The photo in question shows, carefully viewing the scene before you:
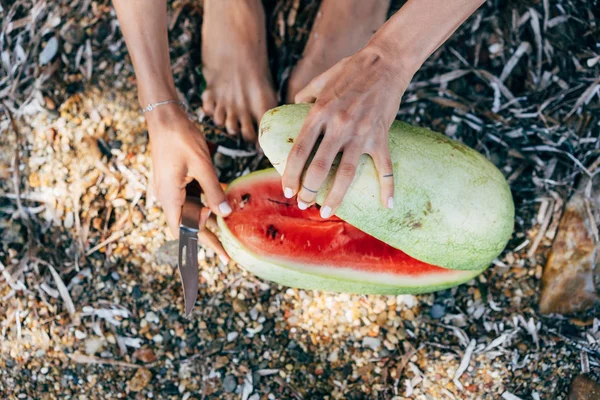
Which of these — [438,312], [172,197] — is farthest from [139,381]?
[438,312]

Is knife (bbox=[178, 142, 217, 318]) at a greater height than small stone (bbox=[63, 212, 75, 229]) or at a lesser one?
greater

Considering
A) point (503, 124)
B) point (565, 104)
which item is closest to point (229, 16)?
point (503, 124)

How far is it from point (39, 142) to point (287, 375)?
130 cm

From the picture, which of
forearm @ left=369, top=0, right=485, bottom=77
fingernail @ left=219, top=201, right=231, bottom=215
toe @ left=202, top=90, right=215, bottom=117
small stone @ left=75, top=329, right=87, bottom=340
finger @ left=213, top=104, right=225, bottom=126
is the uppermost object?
forearm @ left=369, top=0, right=485, bottom=77

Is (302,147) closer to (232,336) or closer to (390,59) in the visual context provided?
(390,59)

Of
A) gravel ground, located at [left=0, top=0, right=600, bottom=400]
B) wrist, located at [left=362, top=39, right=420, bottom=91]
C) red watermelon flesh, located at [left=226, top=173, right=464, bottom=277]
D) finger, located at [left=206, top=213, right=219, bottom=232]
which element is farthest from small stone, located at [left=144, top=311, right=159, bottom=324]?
wrist, located at [left=362, top=39, right=420, bottom=91]

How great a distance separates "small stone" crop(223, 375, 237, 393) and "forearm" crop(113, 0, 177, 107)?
100 cm

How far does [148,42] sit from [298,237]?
29.2 inches

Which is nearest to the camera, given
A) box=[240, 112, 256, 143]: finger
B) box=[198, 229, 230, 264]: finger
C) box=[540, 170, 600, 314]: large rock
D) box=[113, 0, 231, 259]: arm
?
box=[113, 0, 231, 259]: arm

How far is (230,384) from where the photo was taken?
1850mm

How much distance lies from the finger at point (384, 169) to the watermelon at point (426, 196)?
18mm

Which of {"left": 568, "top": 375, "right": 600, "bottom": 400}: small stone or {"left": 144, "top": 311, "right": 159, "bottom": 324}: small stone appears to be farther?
{"left": 144, "top": 311, "right": 159, "bottom": 324}: small stone

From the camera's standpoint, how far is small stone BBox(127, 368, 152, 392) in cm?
185

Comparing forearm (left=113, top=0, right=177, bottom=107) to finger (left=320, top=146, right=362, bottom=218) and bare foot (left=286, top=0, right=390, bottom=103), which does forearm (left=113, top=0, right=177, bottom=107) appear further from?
finger (left=320, top=146, right=362, bottom=218)
